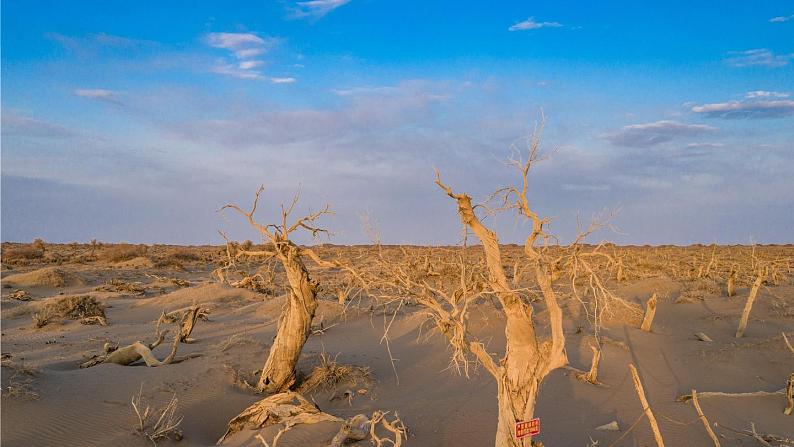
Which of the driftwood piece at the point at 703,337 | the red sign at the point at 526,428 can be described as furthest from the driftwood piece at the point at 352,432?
the driftwood piece at the point at 703,337

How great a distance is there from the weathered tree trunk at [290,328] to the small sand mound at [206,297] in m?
10.4

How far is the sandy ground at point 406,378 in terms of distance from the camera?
7.92 metres

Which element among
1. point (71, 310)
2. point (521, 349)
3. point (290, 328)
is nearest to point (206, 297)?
point (71, 310)

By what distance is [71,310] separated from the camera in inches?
648

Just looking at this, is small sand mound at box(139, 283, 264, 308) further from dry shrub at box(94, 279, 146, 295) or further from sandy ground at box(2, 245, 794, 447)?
dry shrub at box(94, 279, 146, 295)

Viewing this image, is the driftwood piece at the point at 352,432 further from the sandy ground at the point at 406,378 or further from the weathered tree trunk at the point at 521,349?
the weathered tree trunk at the point at 521,349

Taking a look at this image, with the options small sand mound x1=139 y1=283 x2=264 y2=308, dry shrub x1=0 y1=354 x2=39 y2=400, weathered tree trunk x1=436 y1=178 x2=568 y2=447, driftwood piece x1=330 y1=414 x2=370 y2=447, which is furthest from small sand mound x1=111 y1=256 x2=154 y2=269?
weathered tree trunk x1=436 y1=178 x2=568 y2=447

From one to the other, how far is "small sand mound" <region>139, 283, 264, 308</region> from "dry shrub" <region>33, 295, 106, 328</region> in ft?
7.60

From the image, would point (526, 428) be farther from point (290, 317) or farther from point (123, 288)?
point (123, 288)

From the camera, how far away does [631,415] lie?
9.17 meters

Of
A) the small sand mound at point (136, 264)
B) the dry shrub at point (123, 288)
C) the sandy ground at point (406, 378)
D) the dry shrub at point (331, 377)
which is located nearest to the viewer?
the sandy ground at point (406, 378)

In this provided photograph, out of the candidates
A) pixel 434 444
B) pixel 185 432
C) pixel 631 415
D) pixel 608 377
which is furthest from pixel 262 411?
pixel 608 377

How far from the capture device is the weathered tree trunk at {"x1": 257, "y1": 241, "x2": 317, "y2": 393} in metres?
9.77

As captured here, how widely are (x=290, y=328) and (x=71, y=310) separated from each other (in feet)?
32.6
